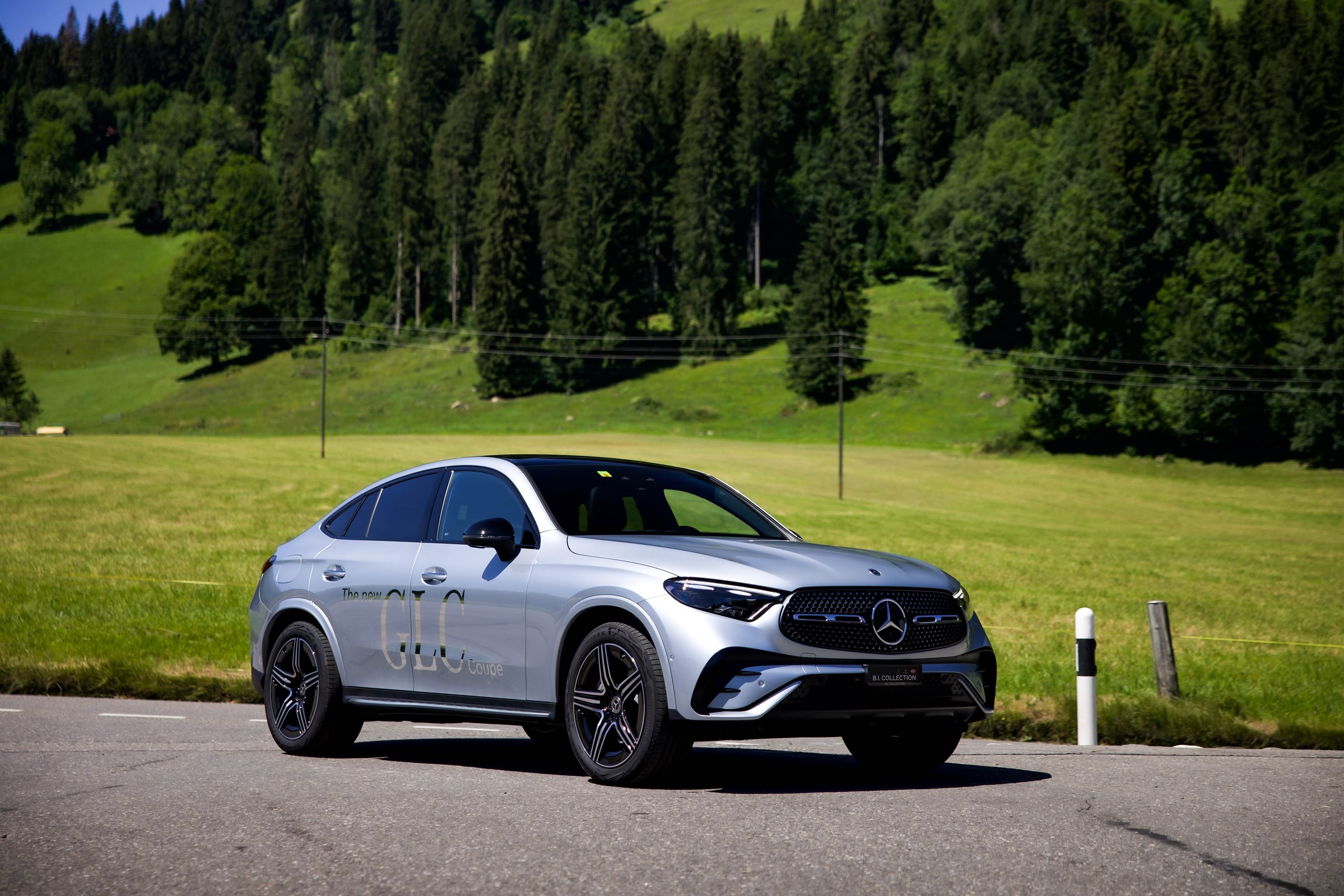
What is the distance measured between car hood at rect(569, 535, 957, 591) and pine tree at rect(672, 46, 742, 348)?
96.3 meters

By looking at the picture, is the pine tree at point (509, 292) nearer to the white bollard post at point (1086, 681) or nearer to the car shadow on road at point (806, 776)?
the white bollard post at point (1086, 681)

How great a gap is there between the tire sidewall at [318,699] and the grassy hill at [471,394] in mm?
71917

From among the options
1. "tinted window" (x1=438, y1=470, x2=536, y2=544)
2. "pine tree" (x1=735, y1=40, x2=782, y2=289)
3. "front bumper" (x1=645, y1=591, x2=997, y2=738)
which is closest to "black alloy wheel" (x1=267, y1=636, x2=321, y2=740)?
"tinted window" (x1=438, y1=470, x2=536, y2=544)

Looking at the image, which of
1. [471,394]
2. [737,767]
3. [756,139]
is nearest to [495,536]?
[737,767]

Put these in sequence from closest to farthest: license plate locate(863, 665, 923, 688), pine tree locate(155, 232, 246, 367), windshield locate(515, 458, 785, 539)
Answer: license plate locate(863, 665, 923, 688)
windshield locate(515, 458, 785, 539)
pine tree locate(155, 232, 246, 367)

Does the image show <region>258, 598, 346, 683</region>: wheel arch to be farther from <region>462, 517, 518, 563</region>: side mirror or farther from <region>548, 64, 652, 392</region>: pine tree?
<region>548, 64, 652, 392</region>: pine tree

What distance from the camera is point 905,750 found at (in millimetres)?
7621

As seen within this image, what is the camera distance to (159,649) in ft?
45.9

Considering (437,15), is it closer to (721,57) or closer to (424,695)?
(721,57)

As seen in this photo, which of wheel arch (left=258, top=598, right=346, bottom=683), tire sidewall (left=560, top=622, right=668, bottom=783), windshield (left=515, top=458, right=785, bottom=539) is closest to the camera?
tire sidewall (left=560, top=622, right=668, bottom=783)

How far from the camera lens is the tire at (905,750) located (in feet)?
24.4

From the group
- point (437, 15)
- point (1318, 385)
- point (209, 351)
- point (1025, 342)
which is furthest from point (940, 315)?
point (437, 15)

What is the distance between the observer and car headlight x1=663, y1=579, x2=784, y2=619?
255 inches

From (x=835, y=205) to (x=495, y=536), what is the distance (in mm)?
98803
